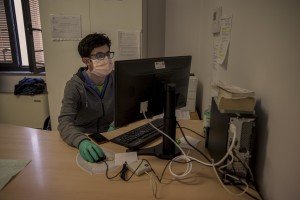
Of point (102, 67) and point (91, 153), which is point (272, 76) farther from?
point (102, 67)

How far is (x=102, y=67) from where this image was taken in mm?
1623

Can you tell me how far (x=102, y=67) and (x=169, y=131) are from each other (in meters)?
0.77

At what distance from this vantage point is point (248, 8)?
1.08 m

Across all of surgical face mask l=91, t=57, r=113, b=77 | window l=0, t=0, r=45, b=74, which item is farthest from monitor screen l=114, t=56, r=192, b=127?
window l=0, t=0, r=45, b=74

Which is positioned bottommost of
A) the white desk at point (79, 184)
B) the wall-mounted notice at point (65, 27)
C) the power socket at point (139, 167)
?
the white desk at point (79, 184)

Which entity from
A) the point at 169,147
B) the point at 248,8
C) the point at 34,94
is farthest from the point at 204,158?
the point at 34,94

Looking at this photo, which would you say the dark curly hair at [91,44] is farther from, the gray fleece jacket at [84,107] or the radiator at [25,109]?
the radiator at [25,109]

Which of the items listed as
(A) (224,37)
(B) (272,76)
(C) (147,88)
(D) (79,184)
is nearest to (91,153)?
(D) (79,184)

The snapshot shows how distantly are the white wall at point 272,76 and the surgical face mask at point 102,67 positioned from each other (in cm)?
82

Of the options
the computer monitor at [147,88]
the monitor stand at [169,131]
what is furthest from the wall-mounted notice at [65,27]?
the monitor stand at [169,131]

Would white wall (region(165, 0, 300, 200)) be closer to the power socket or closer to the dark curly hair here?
the power socket

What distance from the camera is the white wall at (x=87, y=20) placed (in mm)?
2270

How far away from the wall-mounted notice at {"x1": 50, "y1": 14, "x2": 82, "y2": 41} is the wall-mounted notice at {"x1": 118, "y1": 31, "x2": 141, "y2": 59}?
438 millimetres

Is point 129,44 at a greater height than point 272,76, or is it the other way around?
point 129,44
